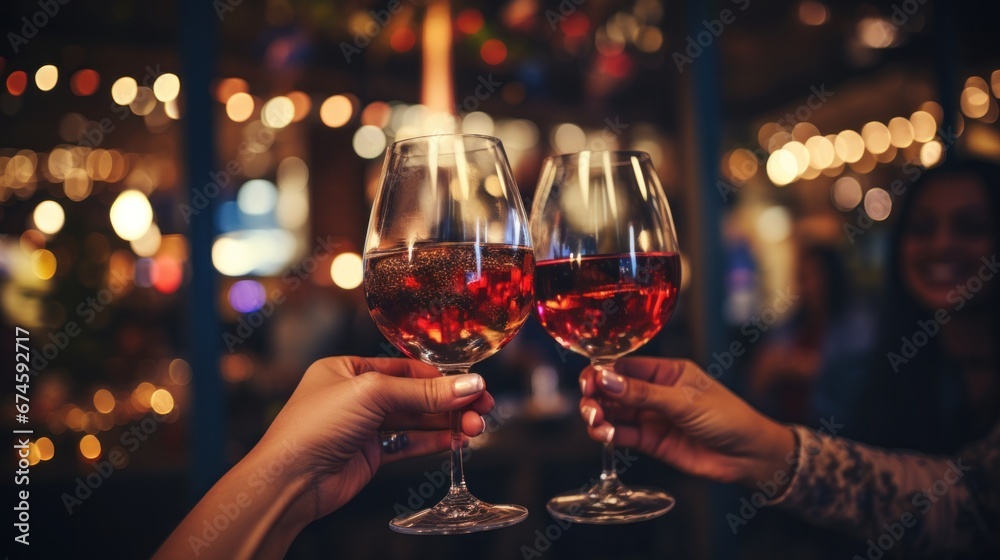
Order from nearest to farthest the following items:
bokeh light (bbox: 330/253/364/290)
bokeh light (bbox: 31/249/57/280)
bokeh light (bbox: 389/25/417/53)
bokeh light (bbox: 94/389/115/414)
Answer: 1. bokeh light (bbox: 94/389/115/414)
2. bokeh light (bbox: 31/249/57/280)
3. bokeh light (bbox: 389/25/417/53)
4. bokeh light (bbox: 330/253/364/290)

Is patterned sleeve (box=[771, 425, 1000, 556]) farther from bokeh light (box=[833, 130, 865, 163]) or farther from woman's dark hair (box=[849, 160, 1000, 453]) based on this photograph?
bokeh light (box=[833, 130, 865, 163])

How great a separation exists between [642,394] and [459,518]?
33 centimetres

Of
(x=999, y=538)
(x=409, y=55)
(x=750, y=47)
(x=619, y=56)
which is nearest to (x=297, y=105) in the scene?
(x=409, y=55)

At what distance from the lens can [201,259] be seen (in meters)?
2.73

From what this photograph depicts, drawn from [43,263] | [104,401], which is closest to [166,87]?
[43,263]

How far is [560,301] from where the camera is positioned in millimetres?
1017

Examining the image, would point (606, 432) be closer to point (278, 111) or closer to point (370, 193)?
point (278, 111)

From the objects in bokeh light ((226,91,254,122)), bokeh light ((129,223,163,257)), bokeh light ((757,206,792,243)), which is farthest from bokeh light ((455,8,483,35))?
bokeh light ((757,206,792,243))

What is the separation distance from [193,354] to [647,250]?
2.18 metres

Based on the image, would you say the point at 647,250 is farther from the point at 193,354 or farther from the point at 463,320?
the point at 193,354

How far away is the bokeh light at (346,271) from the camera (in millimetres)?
6984

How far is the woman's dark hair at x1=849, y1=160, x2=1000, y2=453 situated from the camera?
257cm

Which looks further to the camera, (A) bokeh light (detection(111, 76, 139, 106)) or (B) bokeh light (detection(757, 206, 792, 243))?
(B) bokeh light (detection(757, 206, 792, 243))

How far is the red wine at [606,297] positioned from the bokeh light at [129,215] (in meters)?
5.24
